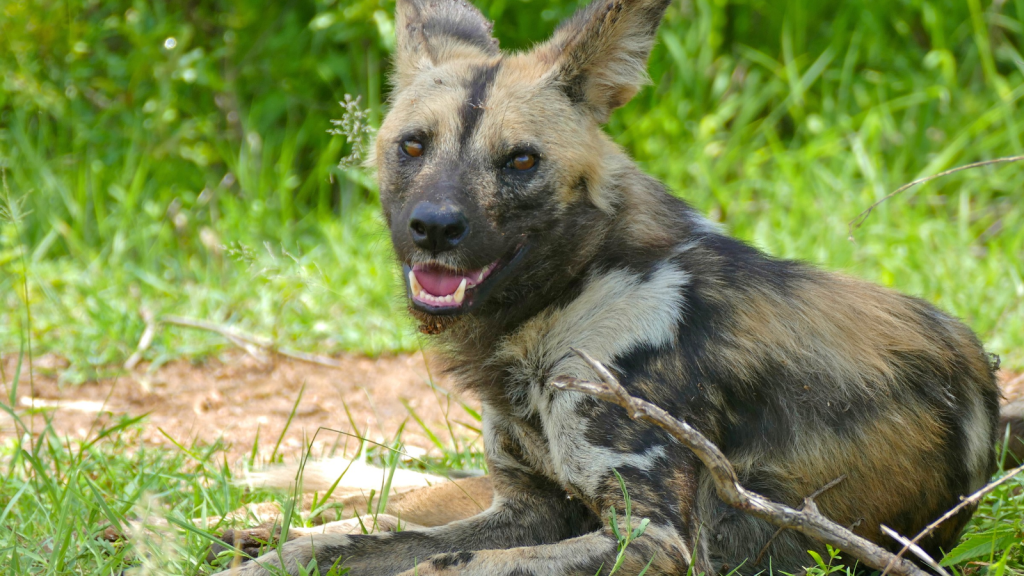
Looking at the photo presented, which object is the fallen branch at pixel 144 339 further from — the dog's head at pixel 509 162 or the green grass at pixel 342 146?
the dog's head at pixel 509 162

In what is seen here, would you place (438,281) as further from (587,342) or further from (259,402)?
(259,402)

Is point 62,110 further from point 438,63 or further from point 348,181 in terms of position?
point 438,63

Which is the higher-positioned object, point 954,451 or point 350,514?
point 954,451

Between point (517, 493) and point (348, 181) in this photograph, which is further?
point (348, 181)

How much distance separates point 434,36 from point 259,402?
1.95 m

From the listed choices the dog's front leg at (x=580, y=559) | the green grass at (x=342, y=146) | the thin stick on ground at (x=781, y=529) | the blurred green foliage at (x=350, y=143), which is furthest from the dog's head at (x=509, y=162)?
the blurred green foliage at (x=350, y=143)

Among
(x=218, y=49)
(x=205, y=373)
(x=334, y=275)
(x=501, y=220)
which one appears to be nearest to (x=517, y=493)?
(x=501, y=220)

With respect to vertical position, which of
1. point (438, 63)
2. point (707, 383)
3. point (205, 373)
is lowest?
point (205, 373)

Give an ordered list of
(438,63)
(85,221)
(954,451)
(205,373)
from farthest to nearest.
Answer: (85,221)
(205,373)
(438,63)
(954,451)

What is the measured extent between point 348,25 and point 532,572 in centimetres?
470

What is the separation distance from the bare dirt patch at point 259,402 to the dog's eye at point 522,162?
4.33 feet

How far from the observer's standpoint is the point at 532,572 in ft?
7.61

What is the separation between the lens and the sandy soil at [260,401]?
3922 millimetres

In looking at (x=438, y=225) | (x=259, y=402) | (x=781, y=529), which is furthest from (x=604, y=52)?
(x=259, y=402)
